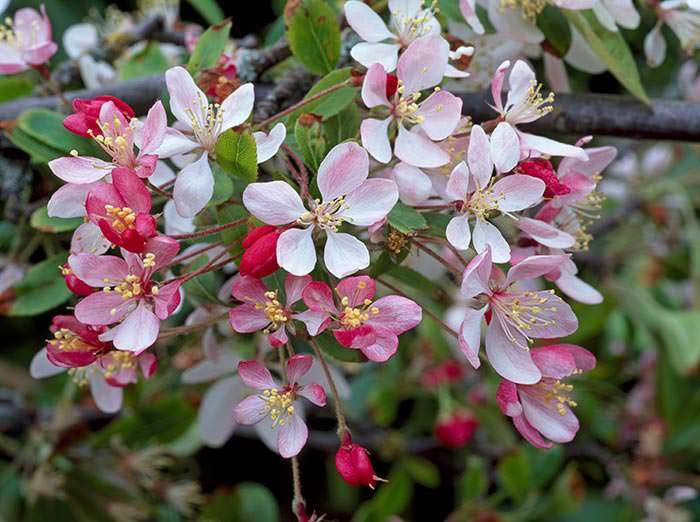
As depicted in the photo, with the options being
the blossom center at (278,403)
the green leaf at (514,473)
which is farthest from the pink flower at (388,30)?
the green leaf at (514,473)

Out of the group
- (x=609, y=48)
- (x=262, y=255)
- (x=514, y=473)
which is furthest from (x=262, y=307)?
(x=514, y=473)

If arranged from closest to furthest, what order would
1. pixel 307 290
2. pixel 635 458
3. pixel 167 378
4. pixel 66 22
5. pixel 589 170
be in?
pixel 307 290 → pixel 589 170 → pixel 167 378 → pixel 635 458 → pixel 66 22

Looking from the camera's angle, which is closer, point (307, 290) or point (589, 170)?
point (307, 290)

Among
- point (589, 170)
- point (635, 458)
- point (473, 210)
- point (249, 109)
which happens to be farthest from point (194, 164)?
point (635, 458)

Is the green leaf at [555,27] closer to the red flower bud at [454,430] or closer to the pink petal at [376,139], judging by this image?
the pink petal at [376,139]

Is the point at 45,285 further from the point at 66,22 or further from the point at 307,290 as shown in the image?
the point at 66,22

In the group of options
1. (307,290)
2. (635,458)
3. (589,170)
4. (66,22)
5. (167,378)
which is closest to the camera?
(307,290)

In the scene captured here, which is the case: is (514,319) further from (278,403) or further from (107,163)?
(107,163)
